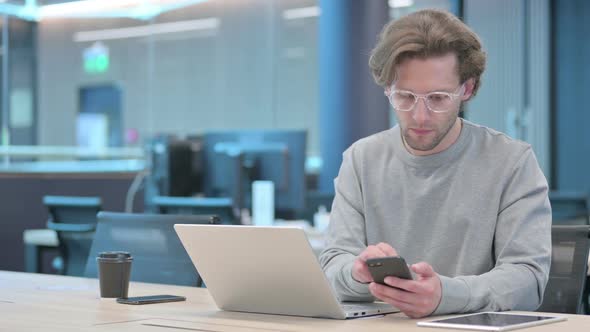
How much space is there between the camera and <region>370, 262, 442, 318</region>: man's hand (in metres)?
1.80

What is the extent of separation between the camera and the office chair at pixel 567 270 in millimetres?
2326

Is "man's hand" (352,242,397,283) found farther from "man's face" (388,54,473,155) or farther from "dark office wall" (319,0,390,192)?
"dark office wall" (319,0,390,192)

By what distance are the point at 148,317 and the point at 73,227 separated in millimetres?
3213

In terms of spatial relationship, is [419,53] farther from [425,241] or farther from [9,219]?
[9,219]

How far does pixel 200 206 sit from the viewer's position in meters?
5.07

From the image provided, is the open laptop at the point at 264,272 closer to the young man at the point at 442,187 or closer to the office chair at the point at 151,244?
the young man at the point at 442,187

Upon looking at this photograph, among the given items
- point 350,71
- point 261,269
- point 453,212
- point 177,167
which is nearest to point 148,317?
point 261,269

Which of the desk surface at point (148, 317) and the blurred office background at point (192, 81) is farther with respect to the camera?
the blurred office background at point (192, 81)

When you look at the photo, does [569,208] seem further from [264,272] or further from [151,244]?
[264,272]

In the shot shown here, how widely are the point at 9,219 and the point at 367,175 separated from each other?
16.6 feet

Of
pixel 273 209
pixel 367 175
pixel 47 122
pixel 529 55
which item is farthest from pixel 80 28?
pixel 367 175

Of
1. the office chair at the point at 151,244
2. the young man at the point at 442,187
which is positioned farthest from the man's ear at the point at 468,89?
the office chair at the point at 151,244

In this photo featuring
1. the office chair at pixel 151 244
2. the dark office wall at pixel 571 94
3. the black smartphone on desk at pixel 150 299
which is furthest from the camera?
the dark office wall at pixel 571 94

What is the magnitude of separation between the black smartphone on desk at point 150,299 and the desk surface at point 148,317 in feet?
0.09
